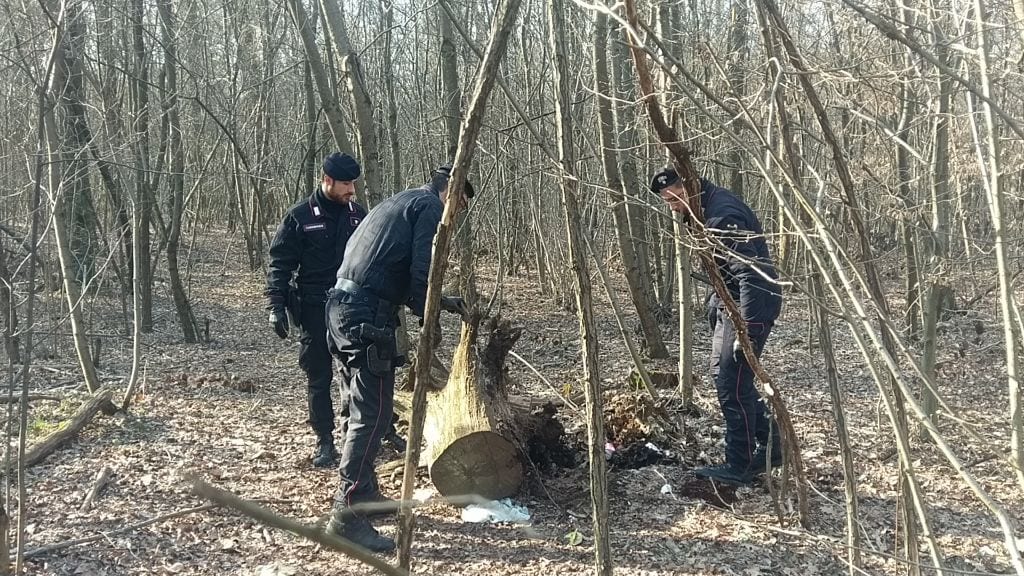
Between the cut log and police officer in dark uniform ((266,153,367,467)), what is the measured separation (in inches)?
33.6

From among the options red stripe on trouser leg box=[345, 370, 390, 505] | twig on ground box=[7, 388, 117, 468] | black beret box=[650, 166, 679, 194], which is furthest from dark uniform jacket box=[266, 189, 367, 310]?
black beret box=[650, 166, 679, 194]

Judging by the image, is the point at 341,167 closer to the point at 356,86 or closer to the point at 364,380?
the point at 364,380

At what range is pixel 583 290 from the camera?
2416 mm

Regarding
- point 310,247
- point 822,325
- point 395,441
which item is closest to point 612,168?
point 310,247

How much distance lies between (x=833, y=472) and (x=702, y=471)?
93 centimetres

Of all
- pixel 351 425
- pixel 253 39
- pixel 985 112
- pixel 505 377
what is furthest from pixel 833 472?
pixel 253 39

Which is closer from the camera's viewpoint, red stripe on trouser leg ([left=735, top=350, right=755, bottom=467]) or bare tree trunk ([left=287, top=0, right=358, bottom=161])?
red stripe on trouser leg ([left=735, top=350, right=755, bottom=467])

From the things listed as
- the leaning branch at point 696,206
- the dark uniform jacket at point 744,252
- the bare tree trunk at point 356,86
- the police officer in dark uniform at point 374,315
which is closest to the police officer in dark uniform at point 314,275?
the police officer in dark uniform at point 374,315

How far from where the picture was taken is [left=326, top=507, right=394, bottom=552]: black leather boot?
387 centimetres

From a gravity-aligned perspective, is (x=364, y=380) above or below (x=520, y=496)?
above

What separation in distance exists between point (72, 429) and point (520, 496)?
10.9 ft

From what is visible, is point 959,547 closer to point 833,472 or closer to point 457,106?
point 833,472

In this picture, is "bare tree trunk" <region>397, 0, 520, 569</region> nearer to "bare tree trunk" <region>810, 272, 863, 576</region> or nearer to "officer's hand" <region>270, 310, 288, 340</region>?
"bare tree trunk" <region>810, 272, 863, 576</region>

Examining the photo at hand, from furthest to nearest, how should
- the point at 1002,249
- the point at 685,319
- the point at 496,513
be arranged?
the point at 685,319
the point at 496,513
the point at 1002,249
